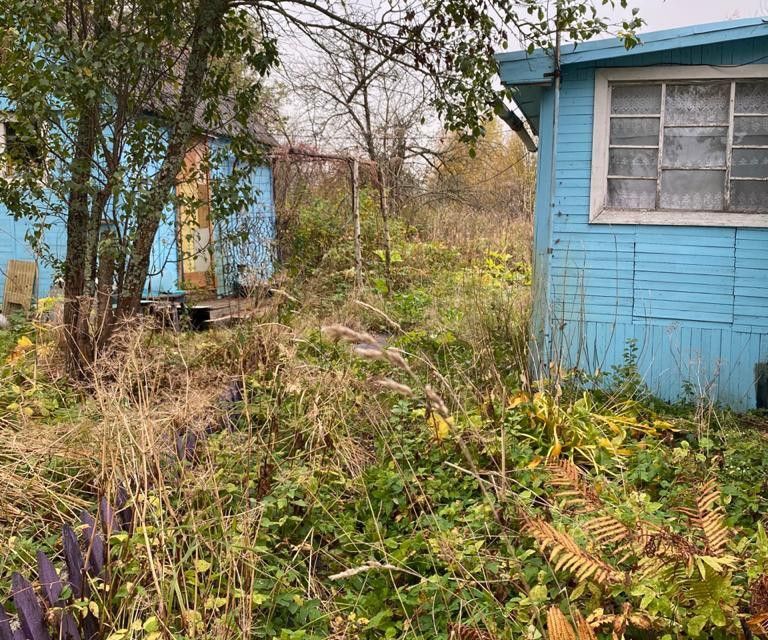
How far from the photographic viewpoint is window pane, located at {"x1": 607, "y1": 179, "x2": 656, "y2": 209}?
6.52 m

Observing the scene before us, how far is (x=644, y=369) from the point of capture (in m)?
6.60

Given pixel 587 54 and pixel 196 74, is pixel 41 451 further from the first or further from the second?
pixel 587 54

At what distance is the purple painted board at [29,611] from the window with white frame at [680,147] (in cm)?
549

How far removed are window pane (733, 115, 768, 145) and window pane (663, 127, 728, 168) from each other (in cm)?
10

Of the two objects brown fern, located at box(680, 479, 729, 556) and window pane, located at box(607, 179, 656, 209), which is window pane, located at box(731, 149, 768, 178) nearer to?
window pane, located at box(607, 179, 656, 209)

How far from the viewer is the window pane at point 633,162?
21.3ft

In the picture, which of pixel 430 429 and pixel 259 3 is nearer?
pixel 430 429

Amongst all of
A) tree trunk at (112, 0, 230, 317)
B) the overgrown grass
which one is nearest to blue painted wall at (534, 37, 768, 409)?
the overgrown grass

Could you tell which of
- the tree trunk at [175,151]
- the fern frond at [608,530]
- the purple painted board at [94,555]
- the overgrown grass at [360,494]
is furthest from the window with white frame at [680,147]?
the purple painted board at [94,555]

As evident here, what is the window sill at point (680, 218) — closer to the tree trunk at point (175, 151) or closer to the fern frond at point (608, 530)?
the tree trunk at point (175, 151)

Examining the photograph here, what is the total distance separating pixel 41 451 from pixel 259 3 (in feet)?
14.5

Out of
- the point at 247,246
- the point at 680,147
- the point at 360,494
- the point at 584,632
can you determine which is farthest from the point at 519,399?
the point at 247,246

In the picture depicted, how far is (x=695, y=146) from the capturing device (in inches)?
252

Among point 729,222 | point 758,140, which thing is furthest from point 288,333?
point 758,140
